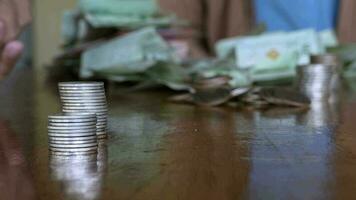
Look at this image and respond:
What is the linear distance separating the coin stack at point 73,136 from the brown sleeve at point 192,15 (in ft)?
4.24

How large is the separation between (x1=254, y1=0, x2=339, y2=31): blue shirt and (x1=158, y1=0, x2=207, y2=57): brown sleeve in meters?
0.17

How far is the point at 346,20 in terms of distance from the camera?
1.80 metres

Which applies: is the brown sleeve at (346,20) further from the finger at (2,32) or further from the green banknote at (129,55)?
the finger at (2,32)

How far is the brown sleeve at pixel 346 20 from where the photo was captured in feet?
5.87

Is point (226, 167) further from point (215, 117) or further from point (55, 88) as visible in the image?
point (55, 88)

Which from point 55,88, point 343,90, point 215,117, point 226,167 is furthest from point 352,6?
point 226,167

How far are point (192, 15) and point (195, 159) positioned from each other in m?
1.59

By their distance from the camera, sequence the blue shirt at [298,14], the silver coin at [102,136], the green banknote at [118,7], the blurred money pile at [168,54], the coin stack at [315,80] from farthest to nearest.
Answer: the blue shirt at [298,14] → the green banknote at [118,7] → the blurred money pile at [168,54] → the coin stack at [315,80] → the silver coin at [102,136]

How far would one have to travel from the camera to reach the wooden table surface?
377 mm

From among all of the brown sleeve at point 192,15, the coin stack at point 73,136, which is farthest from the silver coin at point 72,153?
the brown sleeve at point 192,15

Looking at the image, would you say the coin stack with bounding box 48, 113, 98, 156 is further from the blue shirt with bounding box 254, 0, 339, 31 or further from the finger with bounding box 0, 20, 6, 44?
the blue shirt with bounding box 254, 0, 339, 31

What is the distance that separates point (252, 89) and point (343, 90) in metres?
0.30

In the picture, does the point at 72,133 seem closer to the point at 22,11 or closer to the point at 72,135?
the point at 72,135

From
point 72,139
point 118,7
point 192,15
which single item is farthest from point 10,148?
point 192,15
